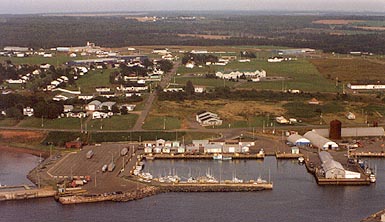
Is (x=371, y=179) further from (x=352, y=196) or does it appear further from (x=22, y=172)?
(x=22, y=172)

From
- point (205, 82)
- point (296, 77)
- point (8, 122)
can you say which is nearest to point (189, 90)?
point (205, 82)

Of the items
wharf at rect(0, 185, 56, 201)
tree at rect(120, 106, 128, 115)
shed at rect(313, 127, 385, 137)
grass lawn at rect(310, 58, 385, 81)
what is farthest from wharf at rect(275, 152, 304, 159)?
grass lawn at rect(310, 58, 385, 81)

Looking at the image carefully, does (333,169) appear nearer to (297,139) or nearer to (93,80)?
(297,139)

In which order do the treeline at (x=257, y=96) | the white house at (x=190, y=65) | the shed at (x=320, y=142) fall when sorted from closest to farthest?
the shed at (x=320, y=142) < the treeline at (x=257, y=96) < the white house at (x=190, y=65)

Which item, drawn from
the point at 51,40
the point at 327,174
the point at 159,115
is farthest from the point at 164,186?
the point at 51,40

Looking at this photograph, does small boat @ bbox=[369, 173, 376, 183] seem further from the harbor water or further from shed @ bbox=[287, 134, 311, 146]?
shed @ bbox=[287, 134, 311, 146]

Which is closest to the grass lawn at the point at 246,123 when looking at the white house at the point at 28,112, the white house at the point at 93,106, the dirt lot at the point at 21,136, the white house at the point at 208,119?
the white house at the point at 208,119

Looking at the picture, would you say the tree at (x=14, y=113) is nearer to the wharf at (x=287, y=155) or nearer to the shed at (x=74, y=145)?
the shed at (x=74, y=145)
